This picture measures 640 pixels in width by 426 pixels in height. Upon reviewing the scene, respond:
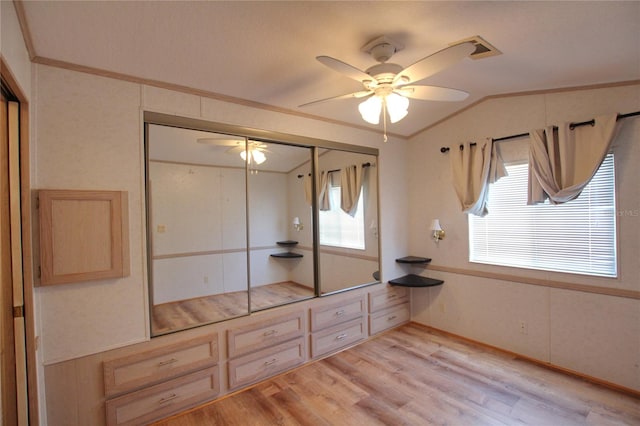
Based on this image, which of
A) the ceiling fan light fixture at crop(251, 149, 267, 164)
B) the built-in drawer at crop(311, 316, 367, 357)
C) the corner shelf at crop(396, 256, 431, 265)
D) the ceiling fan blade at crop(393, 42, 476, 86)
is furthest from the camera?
the corner shelf at crop(396, 256, 431, 265)

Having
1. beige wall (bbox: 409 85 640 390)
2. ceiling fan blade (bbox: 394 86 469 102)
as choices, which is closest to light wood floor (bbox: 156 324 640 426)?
beige wall (bbox: 409 85 640 390)

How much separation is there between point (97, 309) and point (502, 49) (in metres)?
3.34

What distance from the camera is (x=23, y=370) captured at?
1.59 metres

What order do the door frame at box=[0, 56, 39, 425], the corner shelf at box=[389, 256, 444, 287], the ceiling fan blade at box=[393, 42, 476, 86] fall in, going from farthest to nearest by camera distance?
the corner shelf at box=[389, 256, 444, 287]
the door frame at box=[0, 56, 39, 425]
the ceiling fan blade at box=[393, 42, 476, 86]

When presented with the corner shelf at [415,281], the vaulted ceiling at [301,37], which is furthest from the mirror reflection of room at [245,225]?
the vaulted ceiling at [301,37]

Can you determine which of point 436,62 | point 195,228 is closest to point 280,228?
point 195,228

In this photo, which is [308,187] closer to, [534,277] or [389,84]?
[389,84]

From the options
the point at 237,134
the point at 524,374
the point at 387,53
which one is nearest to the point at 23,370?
the point at 237,134

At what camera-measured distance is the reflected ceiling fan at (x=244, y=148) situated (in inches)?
105

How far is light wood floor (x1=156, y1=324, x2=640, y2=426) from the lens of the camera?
2229mm

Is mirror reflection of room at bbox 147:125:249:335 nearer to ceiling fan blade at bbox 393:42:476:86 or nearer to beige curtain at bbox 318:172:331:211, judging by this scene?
beige curtain at bbox 318:172:331:211

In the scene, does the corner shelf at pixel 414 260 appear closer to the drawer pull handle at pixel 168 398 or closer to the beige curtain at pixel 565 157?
the beige curtain at pixel 565 157

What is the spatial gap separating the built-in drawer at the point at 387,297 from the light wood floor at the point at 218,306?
0.91 meters

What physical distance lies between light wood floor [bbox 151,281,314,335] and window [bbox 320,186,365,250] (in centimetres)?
65
